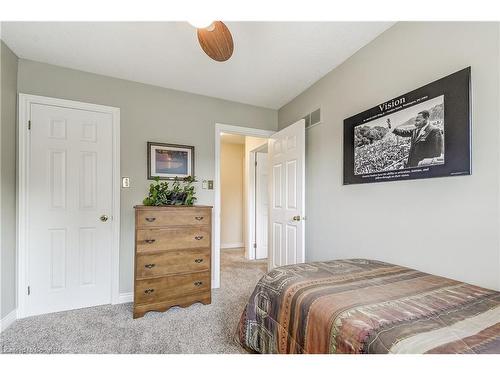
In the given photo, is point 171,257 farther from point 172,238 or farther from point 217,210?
point 217,210

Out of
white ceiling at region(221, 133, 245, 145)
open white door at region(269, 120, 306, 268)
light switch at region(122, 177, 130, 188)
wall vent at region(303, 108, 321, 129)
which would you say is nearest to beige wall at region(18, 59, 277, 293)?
light switch at region(122, 177, 130, 188)

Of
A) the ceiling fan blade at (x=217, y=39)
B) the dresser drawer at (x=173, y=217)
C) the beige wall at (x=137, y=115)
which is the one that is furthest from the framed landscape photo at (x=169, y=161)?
the ceiling fan blade at (x=217, y=39)

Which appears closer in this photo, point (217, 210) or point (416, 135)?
point (416, 135)

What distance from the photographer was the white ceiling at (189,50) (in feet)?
5.85

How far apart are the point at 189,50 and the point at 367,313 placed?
2313 millimetres

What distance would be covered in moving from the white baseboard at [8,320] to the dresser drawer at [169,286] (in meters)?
1.01

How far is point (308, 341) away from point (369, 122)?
1.68m

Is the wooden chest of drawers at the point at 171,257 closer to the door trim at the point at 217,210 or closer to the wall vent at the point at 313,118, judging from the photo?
the door trim at the point at 217,210

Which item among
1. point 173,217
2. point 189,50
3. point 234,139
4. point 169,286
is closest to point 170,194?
point 173,217

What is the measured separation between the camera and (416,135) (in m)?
1.56

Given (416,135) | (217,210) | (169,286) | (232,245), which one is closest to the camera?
(416,135)

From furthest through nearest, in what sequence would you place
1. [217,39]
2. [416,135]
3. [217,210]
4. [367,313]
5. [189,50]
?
[217,210] < [189,50] < [416,135] < [217,39] < [367,313]

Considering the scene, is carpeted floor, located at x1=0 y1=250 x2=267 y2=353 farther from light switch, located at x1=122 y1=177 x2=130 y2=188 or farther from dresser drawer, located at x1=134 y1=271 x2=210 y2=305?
light switch, located at x1=122 y1=177 x2=130 y2=188
